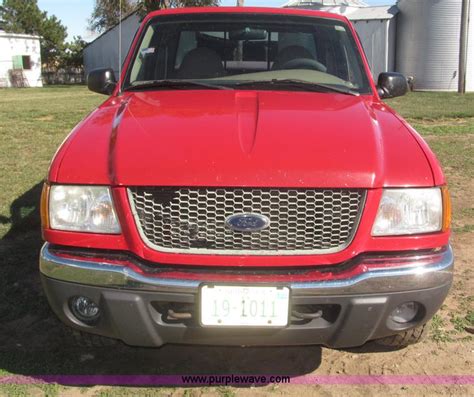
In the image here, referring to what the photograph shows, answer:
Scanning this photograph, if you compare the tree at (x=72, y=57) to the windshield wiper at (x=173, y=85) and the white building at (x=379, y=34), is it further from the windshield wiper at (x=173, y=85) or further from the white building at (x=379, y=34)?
the windshield wiper at (x=173, y=85)

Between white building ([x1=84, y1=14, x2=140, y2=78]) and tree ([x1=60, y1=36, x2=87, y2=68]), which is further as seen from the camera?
tree ([x1=60, y1=36, x2=87, y2=68])

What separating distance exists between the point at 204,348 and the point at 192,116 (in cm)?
132

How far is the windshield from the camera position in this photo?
364cm

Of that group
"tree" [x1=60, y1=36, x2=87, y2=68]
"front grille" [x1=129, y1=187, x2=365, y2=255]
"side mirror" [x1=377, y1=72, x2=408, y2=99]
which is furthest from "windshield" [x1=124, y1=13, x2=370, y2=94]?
"tree" [x1=60, y1=36, x2=87, y2=68]

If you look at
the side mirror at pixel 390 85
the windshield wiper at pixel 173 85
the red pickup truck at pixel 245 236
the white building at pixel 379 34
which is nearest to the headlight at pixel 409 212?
the red pickup truck at pixel 245 236

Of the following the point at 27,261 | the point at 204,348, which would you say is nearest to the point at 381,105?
the point at 204,348

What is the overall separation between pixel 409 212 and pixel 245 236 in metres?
0.72

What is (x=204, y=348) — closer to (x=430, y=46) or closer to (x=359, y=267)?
(x=359, y=267)

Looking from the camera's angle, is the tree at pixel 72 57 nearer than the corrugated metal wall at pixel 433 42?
No

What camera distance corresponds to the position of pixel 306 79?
3.46 m

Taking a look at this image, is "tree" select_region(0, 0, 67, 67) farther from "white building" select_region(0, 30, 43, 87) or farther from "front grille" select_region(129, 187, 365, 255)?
"front grille" select_region(129, 187, 365, 255)

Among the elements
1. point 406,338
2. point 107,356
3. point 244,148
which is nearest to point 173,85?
point 244,148

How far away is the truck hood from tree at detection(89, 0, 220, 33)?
23.8m

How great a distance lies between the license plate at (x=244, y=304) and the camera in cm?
216
